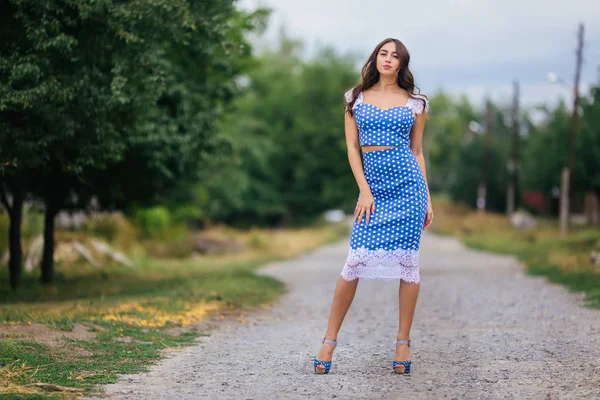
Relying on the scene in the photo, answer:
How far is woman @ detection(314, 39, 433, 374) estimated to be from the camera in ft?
21.3

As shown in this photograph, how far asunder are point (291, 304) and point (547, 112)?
41.2m

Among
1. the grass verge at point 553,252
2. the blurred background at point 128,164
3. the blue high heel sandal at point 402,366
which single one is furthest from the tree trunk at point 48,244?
the blue high heel sandal at point 402,366

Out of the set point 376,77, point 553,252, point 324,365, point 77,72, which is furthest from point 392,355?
point 553,252

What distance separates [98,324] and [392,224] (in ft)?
12.4

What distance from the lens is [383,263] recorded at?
6.50 meters

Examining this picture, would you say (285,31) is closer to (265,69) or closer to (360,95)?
(265,69)

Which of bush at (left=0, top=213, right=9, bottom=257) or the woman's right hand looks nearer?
the woman's right hand

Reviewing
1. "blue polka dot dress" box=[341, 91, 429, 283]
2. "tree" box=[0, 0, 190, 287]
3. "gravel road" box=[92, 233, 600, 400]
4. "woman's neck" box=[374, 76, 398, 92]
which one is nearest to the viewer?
"gravel road" box=[92, 233, 600, 400]

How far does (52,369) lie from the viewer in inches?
257

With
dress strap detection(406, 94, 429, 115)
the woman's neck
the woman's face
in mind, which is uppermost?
the woman's face

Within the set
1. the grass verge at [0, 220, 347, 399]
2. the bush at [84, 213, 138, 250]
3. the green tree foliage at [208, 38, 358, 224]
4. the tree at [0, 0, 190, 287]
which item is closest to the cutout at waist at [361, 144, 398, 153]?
the grass verge at [0, 220, 347, 399]

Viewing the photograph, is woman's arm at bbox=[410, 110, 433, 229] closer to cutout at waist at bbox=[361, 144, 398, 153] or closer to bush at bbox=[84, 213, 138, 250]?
cutout at waist at bbox=[361, 144, 398, 153]

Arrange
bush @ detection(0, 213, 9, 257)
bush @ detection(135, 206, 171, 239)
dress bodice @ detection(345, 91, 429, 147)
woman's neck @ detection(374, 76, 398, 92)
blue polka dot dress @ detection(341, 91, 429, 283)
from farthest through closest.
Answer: bush @ detection(135, 206, 171, 239), bush @ detection(0, 213, 9, 257), woman's neck @ detection(374, 76, 398, 92), dress bodice @ detection(345, 91, 429, 147), blue polka dot dress @ detection(341, 91, 429, 283)

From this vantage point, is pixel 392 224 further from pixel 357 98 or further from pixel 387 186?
pixel 357 98
